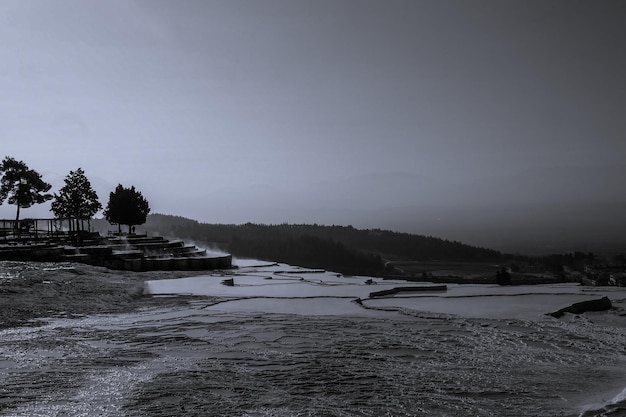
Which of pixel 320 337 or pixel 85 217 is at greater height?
pixel 85 217

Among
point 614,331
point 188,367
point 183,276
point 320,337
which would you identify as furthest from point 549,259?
point 188,367

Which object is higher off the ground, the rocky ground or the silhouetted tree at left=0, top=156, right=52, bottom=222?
the silhouetted tree at left=0, top=156, right=52, bottom=222

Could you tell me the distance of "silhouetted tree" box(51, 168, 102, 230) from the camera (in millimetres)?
34250

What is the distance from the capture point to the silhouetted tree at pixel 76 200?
3425 centimetres

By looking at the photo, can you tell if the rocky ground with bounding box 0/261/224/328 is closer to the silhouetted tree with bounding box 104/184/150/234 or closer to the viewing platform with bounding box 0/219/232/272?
the viewing platform with bounding box 0/219/232/272

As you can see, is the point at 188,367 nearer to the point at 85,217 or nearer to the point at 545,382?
the point at 545,382

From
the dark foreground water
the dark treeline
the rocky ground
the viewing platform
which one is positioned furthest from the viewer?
the dark treeline

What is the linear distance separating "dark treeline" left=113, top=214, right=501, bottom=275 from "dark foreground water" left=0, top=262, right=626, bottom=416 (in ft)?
110

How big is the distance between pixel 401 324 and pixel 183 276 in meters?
11.4

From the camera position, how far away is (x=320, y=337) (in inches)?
333

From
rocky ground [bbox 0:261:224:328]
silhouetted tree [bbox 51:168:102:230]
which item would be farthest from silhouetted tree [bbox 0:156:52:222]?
rocky ground [bbox 0:261:224:328]

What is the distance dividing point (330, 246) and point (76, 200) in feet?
90.9

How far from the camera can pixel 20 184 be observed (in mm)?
34188

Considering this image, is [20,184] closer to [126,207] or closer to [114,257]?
[126,207]
